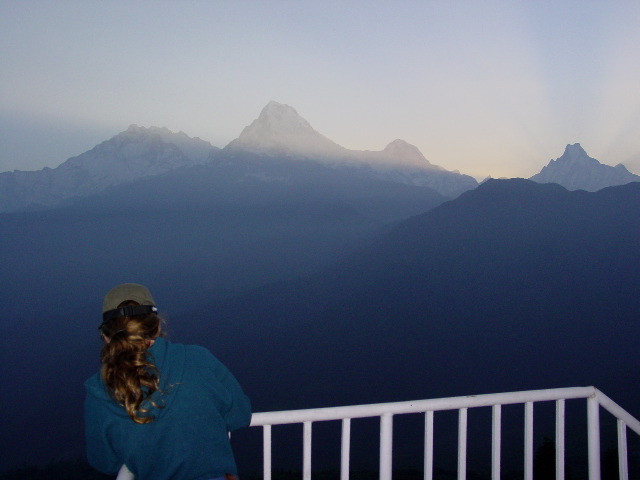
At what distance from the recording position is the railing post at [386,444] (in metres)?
1.45

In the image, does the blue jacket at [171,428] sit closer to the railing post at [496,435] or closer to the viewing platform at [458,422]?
the viewing platform at [458,422]

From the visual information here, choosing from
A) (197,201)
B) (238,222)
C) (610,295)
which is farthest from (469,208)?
(197,201)

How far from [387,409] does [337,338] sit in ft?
194

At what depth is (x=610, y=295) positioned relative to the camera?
5612 cm

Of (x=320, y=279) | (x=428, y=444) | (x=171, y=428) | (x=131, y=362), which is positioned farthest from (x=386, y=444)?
(x=320, y=279)

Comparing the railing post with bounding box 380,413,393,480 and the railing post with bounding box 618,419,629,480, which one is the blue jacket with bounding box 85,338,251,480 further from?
the railing post with bounding box 618,419,629,480

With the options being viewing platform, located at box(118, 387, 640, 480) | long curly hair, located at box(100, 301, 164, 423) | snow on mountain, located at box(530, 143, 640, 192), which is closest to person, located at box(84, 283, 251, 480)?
long curly hair, located at box(100, 301, 164, 423)

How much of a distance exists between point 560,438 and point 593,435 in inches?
6.3

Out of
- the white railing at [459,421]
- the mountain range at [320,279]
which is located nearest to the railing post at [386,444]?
the white railing at [459,421]

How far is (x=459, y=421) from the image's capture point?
1.55 metres

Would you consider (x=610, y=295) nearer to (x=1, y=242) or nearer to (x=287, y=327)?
(x=287, y=327)

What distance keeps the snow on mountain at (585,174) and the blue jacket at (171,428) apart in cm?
7957

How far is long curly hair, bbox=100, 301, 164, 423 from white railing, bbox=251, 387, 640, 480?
392 millimetres

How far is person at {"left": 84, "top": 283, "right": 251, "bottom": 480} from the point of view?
1.06 m
